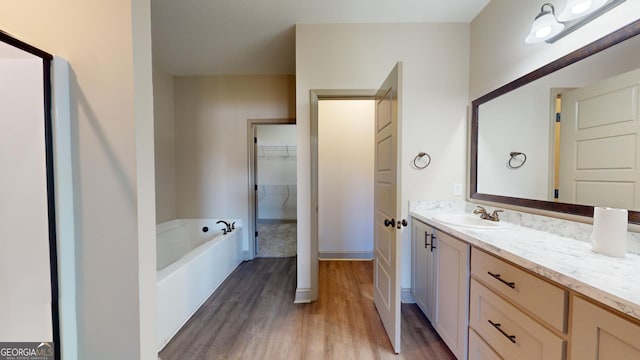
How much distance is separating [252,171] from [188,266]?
1.71 meters

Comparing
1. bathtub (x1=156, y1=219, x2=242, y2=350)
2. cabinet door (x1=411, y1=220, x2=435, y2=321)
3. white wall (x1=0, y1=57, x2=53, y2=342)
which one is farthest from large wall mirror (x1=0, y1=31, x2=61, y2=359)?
cabinet door (x1=411, y1=220, x2=435, y2=321)

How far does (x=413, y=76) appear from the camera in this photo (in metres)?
2.18

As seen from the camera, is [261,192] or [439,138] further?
[261,192]

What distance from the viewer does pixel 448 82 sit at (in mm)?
2178

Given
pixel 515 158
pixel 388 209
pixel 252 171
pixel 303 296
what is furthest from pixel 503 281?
pixel 252 171

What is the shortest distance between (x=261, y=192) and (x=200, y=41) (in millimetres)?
3808

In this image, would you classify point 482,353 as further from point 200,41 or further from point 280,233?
point 280,233

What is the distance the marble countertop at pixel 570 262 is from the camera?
687 millimetres

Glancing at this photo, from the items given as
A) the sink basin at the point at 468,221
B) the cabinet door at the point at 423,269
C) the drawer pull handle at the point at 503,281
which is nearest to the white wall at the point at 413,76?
the cabinet door at the point at 423,269

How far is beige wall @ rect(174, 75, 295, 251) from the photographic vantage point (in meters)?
3.34

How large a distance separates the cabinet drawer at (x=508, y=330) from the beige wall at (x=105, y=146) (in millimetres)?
1624

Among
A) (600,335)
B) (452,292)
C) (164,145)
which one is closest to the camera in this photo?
(600,335)

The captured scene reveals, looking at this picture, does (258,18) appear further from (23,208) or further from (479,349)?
(479,349)

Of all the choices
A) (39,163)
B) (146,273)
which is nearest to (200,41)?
(39,163)
